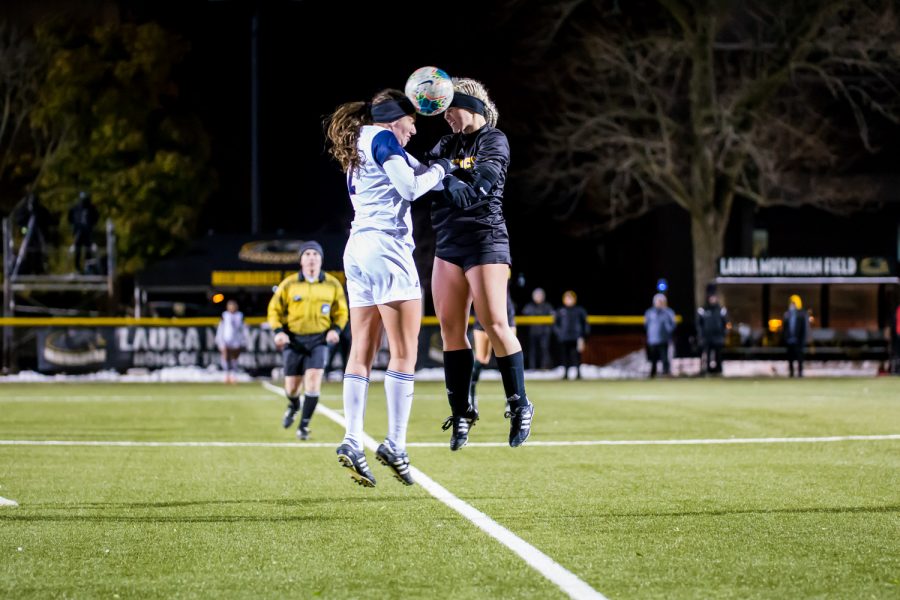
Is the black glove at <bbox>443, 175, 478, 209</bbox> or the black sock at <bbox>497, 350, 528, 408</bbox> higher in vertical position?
the black glove at <bbox>443, 175, 478, 209</bbox>

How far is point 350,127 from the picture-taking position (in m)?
7.70

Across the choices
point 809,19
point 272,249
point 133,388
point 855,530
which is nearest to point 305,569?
point 855,530

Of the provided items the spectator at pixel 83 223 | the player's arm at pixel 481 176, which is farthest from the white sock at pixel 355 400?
the spectator at pixel 83 223

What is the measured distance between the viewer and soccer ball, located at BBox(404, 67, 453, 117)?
23.8ft

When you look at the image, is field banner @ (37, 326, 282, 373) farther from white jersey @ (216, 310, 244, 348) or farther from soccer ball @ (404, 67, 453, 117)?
soccer ball @ (404, 67, 453, 117)

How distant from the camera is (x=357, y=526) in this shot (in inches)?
293

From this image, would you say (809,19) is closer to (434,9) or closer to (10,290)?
(434,9)

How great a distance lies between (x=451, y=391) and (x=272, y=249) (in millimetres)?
26530

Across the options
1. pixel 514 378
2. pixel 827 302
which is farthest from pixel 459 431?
pixel 827 302

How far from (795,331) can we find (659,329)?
319cm

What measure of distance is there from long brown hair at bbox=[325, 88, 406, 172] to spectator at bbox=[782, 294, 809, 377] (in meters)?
24.2

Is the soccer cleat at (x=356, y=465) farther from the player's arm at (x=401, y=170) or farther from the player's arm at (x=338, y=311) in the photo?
the player's arm at (x=338, y=311)

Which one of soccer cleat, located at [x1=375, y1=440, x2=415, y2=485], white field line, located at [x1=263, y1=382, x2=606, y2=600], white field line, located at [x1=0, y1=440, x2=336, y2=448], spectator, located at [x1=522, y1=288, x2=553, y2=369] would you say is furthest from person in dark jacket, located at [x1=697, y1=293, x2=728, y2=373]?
soccer cleat, located at [x1=375, y1=440, x2=415, y2=485]

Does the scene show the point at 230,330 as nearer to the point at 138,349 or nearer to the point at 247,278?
the point at 138,349
